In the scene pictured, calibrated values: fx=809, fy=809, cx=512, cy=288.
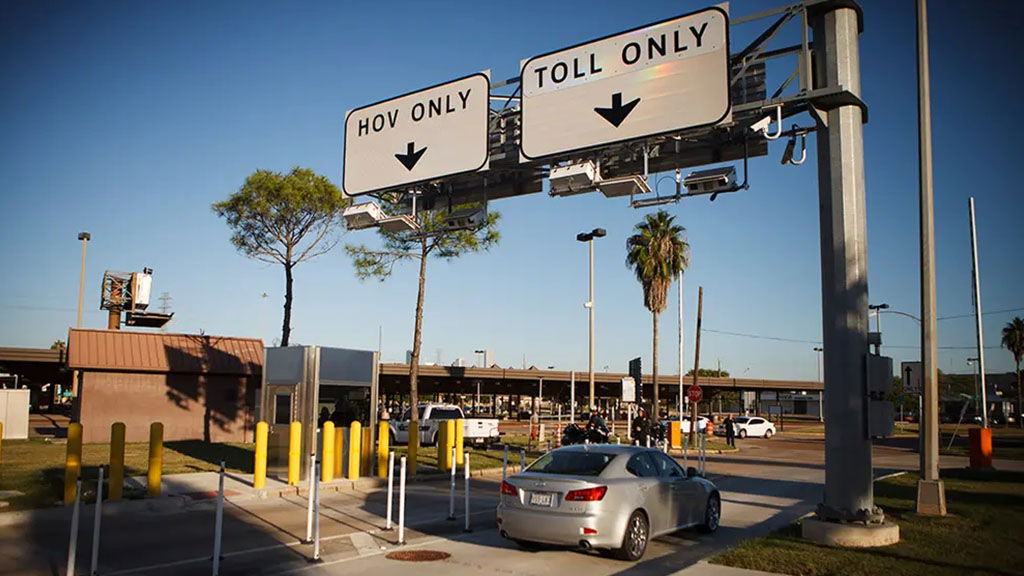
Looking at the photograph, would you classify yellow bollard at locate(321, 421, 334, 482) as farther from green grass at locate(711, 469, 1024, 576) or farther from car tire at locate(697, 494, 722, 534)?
green grass at locate(711, 469, 1024, 576)

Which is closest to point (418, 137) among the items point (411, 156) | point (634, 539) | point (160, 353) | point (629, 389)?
point (411, 156)

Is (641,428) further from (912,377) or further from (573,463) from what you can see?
(573,463)

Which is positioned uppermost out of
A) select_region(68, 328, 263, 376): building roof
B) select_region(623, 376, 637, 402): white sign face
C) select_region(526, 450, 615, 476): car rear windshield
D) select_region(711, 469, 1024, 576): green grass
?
select_region(68, 328, 263, 376): building roof

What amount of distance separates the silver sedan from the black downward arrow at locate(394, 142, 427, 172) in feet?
17.4

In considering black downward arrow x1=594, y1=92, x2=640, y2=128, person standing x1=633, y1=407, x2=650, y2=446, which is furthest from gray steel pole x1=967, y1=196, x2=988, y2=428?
black downward arrow x1=594, y1=92, x2=640, y2=128

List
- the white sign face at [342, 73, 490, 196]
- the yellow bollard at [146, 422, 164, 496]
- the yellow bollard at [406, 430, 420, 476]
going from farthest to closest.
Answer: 1. the yellow bollard at [406, 430, 420, 476]
2. the yellow bollard at [146, 422, 164, 496]
3. the white sign face at [342, 73, 490, 196]

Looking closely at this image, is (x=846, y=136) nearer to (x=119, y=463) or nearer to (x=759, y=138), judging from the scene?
(x=759, y=138)

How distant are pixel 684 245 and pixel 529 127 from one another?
35.4 meters

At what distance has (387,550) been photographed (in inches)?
407

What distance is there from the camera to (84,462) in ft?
66.2

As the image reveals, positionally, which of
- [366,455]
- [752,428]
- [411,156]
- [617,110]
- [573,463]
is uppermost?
[617,110]

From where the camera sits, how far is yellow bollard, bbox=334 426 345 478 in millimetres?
17656

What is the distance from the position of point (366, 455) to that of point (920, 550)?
39.5 ft

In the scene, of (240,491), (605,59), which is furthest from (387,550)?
(605,59)
